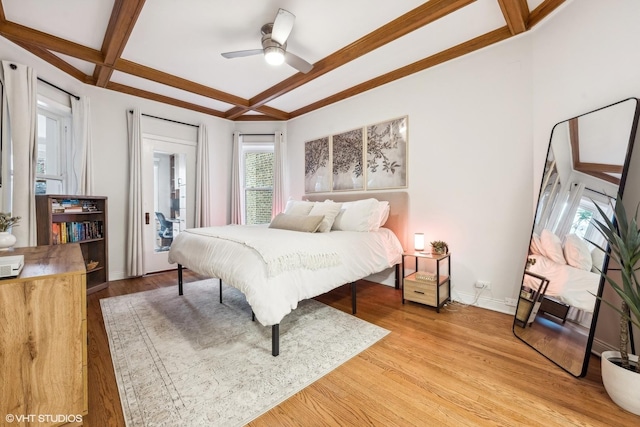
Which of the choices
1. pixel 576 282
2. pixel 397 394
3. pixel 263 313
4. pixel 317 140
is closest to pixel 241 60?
pixel 317 140

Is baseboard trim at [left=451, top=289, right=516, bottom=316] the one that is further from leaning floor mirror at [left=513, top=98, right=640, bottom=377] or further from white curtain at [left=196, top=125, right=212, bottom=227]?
white curtain at [left=196, top=125, right=212, bottom=227]

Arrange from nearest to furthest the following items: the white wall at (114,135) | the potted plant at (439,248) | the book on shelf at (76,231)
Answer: the potted plant at (439,248), the book on shelf at (76,231), the white wall at (114,135)

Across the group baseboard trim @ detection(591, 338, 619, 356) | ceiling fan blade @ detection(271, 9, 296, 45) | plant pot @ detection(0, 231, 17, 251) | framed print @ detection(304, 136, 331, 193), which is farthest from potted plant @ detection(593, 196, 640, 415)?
plant pot @ detection(0, 231, 17, 251)

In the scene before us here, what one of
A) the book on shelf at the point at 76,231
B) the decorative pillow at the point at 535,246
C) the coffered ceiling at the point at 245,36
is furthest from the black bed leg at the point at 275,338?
the book on shelf at the point at 76,231

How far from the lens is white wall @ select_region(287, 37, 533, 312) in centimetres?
262

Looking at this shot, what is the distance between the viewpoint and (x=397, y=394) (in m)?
1.58

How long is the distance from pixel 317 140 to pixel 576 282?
3.71m

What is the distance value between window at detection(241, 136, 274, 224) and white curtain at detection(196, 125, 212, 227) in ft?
2.55

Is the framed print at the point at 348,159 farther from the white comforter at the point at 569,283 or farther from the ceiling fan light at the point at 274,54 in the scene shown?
the white comforter at the point at 569,283

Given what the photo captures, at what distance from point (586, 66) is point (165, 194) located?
211 inches

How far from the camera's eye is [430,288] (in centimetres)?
282

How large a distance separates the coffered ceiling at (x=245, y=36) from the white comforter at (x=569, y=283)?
2126 millimetres

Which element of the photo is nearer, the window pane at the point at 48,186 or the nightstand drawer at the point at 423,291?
the nightstand drawer at the point at 423,291

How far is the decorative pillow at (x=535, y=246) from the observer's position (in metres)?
2.29
